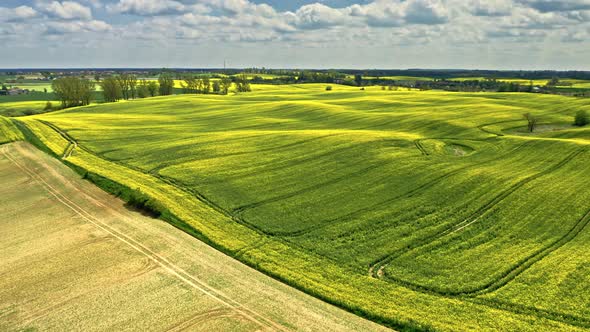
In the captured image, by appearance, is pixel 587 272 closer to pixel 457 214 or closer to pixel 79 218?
pixel 457 214

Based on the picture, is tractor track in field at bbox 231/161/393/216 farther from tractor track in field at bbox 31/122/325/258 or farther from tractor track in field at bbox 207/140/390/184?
tractor track in field at bbox 207/140/390/184

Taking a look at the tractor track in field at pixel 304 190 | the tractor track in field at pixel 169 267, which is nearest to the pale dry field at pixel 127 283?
the tractor track in field at pixel 169 267

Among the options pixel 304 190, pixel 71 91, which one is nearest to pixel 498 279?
pixel 304 190

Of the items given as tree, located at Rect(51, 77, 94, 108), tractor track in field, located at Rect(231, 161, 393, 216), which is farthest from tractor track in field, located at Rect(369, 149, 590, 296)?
tree, located at Rect(51, 77, 94, 108)

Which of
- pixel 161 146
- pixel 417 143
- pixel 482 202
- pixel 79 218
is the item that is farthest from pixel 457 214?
pixel 161 146

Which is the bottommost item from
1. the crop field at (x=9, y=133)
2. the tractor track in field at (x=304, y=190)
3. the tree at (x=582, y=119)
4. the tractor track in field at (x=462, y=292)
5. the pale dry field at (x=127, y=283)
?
the pale dry field at (x=127, y=283)

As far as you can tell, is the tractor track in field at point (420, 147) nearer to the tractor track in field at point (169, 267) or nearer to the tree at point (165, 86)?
the tractor track in field at point (169, 267)
